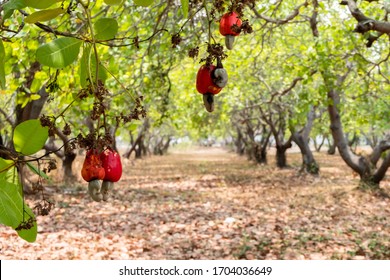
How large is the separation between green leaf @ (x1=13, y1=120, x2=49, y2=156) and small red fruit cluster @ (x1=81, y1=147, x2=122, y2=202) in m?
0.20

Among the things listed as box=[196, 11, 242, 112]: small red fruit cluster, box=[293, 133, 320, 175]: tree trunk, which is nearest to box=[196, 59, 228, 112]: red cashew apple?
box=[196, 11, 242, 112]: small red fruit cluster

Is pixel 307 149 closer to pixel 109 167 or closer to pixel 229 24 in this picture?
pixel 229 24

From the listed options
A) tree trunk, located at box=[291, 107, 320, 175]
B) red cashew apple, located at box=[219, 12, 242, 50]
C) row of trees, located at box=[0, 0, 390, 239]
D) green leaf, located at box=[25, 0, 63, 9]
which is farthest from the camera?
tree trunk, located at box=[291, 107, 320, 175]

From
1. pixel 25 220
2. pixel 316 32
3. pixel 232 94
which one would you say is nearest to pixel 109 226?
pixel 316 32

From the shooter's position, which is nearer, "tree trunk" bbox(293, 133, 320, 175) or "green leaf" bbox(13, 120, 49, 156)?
"green leaf" bbox(13, 120, 49, 156)

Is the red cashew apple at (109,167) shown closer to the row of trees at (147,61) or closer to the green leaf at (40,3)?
the row of trees at (147,61)

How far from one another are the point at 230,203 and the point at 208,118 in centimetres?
1178

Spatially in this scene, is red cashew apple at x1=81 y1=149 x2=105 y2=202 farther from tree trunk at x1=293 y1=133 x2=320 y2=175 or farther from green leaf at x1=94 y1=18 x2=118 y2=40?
tree trunk at x1=293 y1=133 x2=320 y2=175

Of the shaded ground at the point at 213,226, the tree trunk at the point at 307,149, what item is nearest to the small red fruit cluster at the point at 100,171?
the shaded ground at the point at 213,226

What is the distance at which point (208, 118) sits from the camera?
75.3ft

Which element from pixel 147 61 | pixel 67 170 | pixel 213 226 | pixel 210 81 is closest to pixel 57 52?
pixel 210 81

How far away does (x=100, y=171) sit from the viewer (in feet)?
3.71

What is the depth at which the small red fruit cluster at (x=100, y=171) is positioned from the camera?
3.67ft

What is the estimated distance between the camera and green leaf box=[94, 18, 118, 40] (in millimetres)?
1305
